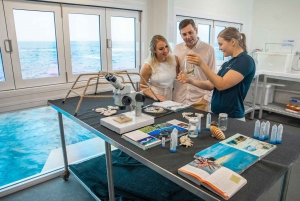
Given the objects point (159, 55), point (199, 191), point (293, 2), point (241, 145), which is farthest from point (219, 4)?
point (199, 191)

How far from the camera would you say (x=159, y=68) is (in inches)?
81.0

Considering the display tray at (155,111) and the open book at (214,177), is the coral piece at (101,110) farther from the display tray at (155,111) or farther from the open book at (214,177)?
the open book at (214,177)

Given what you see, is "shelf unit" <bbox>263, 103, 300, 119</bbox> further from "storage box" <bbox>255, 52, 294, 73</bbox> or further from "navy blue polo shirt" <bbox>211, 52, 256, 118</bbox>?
"navy blue polo shirt" <bbox>211, 52, 256, 118</bbox>

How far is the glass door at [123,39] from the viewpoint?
2793 mm

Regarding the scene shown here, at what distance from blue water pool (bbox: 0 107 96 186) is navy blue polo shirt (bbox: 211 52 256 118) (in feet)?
8.12

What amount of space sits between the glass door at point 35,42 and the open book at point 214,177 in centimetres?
198

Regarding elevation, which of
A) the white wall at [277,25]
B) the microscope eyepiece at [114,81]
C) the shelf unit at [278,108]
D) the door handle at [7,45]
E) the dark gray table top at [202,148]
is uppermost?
the white wall at [277,25]

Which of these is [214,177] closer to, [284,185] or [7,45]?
[284,185]

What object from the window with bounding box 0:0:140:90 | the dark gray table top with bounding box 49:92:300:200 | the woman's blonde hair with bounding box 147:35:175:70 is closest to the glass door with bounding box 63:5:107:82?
the window with bounding box 0:0:140:90

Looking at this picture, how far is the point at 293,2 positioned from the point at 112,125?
4.34m

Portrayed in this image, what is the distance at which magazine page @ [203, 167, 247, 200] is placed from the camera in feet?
2.59

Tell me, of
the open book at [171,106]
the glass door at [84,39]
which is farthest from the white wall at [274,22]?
the open book at [171,106]

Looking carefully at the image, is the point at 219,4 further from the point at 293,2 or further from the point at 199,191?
the point at 199,191

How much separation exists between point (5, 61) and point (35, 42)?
35cm
